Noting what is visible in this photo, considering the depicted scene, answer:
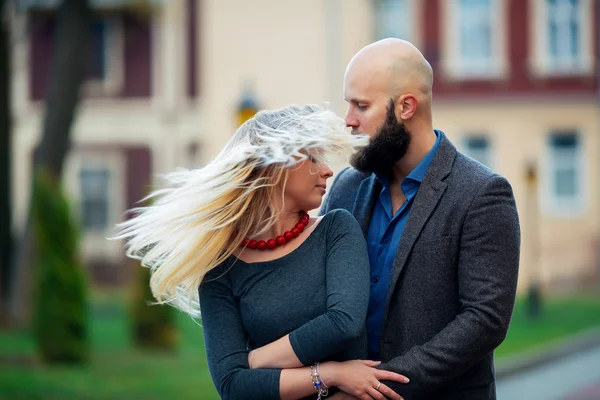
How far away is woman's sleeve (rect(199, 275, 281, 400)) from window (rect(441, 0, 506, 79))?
25.4 m

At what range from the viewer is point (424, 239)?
11.1 ft

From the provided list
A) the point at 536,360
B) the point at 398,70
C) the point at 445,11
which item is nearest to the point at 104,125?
the point at 445,11

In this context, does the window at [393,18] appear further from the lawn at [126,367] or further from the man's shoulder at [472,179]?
the man's shoulder at [472,179]

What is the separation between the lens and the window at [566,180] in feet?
90.8

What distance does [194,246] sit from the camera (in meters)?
3.30

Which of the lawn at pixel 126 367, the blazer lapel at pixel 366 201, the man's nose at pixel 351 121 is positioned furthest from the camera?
the lawn at pixel 126 367

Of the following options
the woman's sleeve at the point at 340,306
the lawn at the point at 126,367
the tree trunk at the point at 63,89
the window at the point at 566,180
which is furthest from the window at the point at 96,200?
the woman's sleeve at the point at 340,306

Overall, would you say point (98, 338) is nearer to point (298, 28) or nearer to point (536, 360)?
point (536, 360)

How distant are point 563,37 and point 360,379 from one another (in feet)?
85.2

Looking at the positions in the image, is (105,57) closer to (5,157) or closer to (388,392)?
(5,157)

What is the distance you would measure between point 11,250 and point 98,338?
2.03 metres

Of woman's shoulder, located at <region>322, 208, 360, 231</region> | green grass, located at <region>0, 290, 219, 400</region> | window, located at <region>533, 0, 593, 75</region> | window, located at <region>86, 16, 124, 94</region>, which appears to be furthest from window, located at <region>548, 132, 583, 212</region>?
woman's shoulder, located at <region>322, 208, 360, 231</region>

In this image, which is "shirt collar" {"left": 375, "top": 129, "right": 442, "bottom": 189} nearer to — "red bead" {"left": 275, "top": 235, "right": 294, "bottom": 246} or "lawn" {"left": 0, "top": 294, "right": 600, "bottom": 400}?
"red bead" {"left": 275, "top": 235, "right": 294, "bottom": 246}

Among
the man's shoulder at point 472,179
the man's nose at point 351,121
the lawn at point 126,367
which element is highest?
the man's nose at point 351,121
